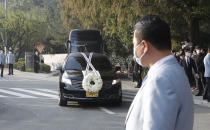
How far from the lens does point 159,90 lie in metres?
2.05

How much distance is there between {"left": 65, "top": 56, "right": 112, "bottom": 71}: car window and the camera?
40.5ft

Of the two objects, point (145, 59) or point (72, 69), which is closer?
point (145, 59)

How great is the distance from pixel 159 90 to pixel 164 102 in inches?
2.7

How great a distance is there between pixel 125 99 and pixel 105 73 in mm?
2484

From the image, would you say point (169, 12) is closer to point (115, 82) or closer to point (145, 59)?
point (115, 82)

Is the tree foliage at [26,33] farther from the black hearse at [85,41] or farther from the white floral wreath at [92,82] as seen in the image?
the white floral wreath at [92,82]

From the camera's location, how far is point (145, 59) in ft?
7.74

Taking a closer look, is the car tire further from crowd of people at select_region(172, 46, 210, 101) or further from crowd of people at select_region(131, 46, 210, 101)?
crowd of people at select_region(172, 46, 210, 101)

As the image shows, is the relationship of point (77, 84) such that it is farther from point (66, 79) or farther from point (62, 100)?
point (62, 100)

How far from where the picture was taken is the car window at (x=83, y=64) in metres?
12.4

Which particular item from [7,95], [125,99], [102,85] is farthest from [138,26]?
[7,95]

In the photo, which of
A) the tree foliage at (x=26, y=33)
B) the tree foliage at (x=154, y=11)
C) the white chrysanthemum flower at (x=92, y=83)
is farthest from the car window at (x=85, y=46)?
the tree foliage at (x=26, y=33)

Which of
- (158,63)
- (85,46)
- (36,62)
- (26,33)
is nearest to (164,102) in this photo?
(158,63)

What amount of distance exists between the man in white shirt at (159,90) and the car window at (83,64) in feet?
32.6
